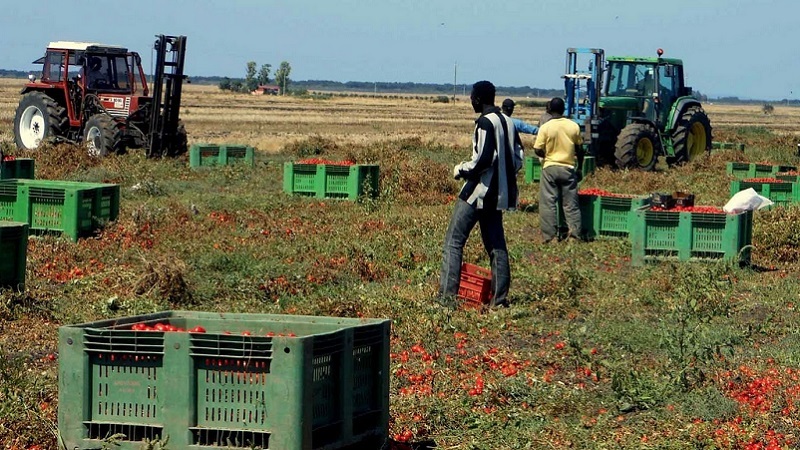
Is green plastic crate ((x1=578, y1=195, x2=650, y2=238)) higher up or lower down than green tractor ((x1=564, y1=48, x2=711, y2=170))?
lower down

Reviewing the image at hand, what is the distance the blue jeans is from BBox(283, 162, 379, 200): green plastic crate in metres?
8.42

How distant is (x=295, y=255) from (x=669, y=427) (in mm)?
6805

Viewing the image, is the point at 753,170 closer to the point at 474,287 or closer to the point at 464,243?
the point at 474,287

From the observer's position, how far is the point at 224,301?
10.9m

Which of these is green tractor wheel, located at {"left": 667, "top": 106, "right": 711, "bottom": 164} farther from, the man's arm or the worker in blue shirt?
the man's arm

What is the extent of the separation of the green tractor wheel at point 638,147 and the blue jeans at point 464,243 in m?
15.5

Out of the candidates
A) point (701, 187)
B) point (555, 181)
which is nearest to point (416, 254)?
point (555, 181)

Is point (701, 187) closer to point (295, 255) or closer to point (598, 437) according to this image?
point (295, 255)

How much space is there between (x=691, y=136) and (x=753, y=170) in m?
5.27

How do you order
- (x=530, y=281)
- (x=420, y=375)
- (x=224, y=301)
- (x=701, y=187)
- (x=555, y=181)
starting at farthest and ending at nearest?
Result: (x=701, y=187) < (x=555, y=181) < (x=530, y=281) < (x=224, y=301) < (x=420, y=375)

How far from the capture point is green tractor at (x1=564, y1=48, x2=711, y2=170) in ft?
84.9

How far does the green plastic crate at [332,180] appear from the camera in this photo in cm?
1911

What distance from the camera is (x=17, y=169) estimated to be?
18203mm

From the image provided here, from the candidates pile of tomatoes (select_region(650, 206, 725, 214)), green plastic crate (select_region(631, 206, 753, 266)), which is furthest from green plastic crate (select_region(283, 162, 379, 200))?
green plastic crate (select_region(631, 206, 753, 266))
